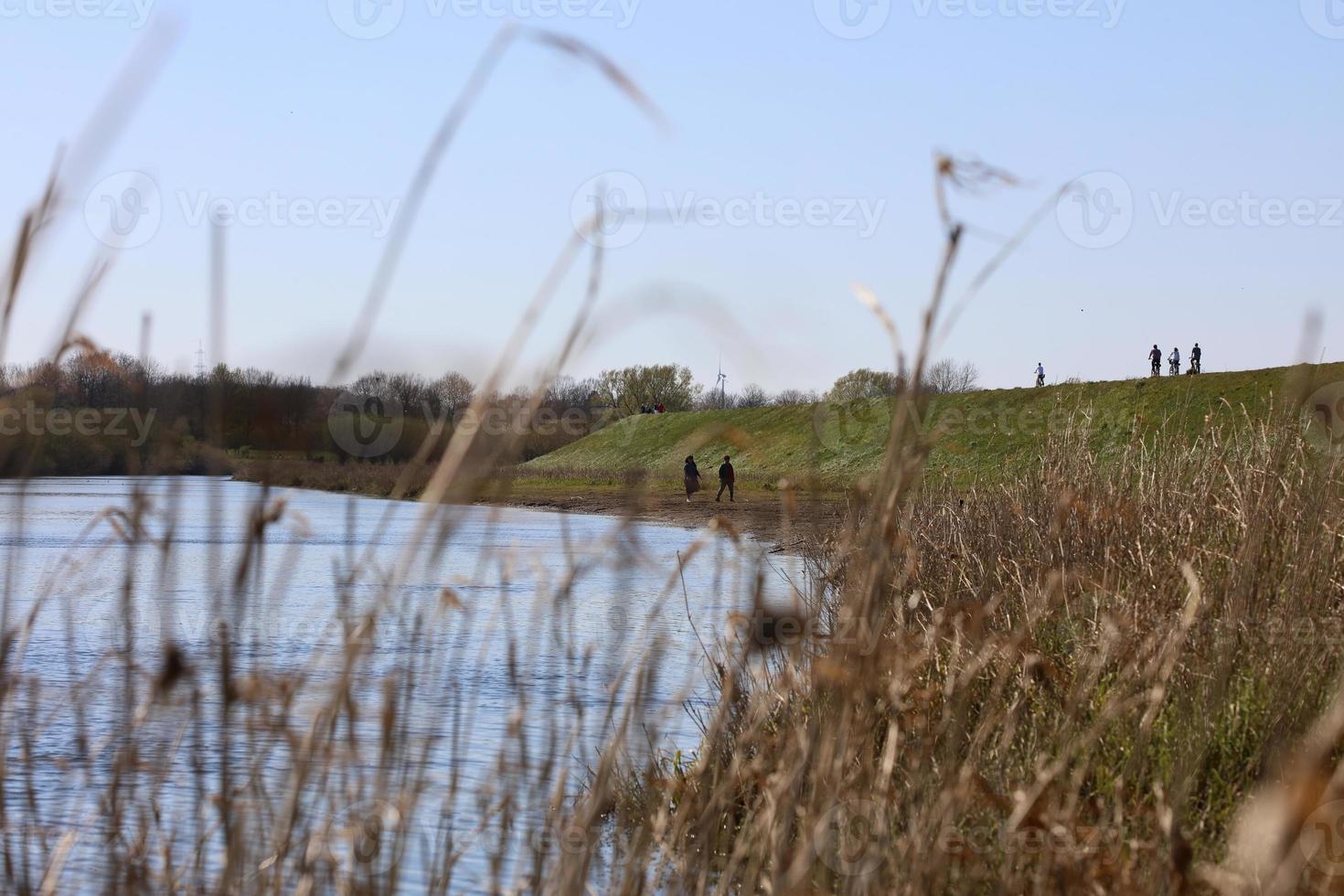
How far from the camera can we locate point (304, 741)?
6.34ft

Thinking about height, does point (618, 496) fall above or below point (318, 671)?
above

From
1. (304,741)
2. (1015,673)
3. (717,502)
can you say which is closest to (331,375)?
(304,741)

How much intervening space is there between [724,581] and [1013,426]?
35.0 metres

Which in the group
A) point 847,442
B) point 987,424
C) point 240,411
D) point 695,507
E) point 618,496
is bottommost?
point 695,507

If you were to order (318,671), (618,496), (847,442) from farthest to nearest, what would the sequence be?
1. (847,442)
2. (618,496)
3. (318,671)

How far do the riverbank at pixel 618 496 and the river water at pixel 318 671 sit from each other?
70 millimetres

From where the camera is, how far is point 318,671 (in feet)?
11.6

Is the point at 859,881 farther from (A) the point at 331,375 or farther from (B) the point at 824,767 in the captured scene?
(A) the point at 331,375

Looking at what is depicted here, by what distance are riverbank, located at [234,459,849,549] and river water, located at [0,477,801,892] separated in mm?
70

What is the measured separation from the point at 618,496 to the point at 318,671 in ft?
39.2

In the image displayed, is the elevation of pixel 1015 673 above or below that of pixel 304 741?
below

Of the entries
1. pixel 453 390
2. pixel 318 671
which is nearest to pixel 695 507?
pixel 318 671

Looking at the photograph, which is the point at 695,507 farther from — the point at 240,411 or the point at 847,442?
the point at 240,411

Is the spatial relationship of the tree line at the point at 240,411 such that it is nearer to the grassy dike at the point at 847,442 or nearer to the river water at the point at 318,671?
the river water at the point at 318,671
